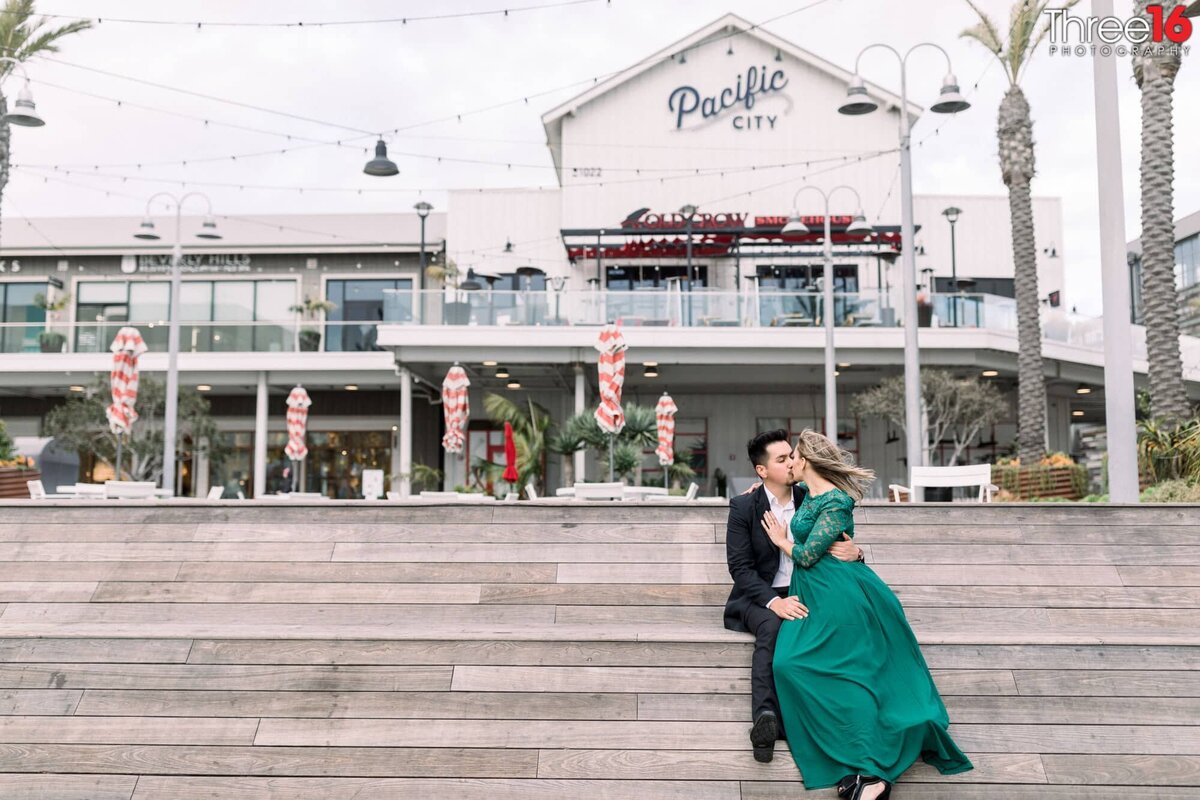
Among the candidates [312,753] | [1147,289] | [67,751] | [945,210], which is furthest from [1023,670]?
[945,210]

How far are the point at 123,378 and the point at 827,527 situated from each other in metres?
13.4

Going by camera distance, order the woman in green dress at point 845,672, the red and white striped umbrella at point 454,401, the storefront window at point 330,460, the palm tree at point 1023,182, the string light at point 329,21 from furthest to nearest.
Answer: the storefront window at point 330,460
the palm tree at point 1023,182
the red and white striped umbrella at point 454,401
the string light at point 329,21
the woman in green dress at point 845,672

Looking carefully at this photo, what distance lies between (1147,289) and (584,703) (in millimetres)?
12339

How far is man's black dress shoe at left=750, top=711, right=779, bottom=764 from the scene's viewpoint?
4.29 meters

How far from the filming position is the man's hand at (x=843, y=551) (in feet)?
14.7

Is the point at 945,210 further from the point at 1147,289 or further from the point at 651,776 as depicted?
the point at 651,776

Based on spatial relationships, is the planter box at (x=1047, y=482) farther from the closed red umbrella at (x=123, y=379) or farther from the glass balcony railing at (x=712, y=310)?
the closed red umbrella at (x=123, y=379)

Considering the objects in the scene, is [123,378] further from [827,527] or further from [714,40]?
[714,40]

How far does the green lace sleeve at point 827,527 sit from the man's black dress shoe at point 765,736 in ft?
2.29

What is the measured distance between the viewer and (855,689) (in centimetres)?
416

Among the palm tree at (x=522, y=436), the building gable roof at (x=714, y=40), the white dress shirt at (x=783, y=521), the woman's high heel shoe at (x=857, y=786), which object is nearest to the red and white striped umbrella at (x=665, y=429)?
the palm tree at (x=522, y=436)

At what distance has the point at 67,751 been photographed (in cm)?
455

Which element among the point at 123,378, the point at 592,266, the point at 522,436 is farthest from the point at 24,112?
the point at 592,266

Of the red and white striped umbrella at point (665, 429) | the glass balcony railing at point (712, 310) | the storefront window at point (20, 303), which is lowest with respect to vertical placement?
the red and white striped umbrella at point (665, 429)
